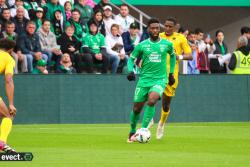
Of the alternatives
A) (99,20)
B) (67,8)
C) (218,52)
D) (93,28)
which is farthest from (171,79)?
(218,52)

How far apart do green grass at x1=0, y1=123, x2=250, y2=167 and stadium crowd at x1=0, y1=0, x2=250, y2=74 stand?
3.45 metres

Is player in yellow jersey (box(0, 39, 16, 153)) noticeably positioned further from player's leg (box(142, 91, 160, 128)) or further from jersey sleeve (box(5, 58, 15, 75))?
player's leg (box(142, 91, 160, 128))

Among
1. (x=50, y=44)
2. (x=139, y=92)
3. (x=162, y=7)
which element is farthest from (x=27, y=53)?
(x=162, y=7)

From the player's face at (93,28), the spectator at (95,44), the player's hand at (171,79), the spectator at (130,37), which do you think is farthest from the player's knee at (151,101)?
the spectator at (130,37)

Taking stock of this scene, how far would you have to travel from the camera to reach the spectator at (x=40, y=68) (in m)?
27.3

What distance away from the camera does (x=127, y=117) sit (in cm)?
2902

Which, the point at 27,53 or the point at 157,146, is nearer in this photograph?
the point at 157,146

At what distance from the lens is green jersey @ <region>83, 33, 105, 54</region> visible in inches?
1109

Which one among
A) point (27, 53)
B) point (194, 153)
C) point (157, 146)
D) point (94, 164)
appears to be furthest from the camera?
point (27, 53)

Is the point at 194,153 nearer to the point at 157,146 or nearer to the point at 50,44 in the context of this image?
the point at 157,146

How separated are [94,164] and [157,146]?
14.0 ft

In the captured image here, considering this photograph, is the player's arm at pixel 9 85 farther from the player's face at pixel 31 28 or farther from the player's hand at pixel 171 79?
the player's face at pixel 31 28

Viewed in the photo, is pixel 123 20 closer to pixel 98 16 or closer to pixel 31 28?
pixel 98 16

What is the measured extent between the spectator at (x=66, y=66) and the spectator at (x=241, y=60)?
4.75 meters
